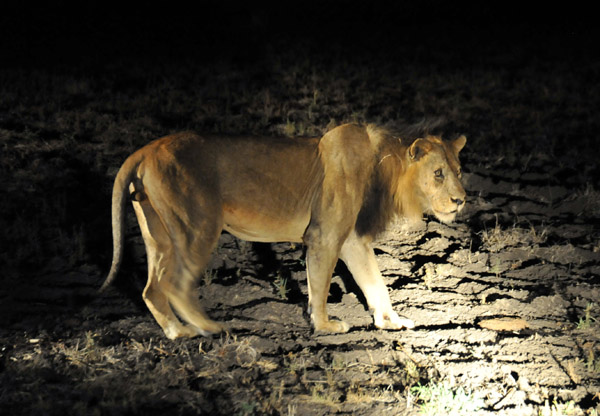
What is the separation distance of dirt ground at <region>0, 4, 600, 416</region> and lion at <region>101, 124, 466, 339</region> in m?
0.24

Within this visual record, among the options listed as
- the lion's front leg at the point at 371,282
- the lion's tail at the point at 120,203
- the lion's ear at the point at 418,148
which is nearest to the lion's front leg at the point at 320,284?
the lion's front leg at the point at 371,282

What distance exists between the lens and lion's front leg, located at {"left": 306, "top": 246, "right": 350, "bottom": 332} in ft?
15.9

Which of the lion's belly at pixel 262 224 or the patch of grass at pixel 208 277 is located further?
the patch of grass at pixel 208 277

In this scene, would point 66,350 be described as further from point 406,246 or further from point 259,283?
point 406,246

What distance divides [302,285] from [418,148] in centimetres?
169

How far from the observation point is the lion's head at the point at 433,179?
5.00 m

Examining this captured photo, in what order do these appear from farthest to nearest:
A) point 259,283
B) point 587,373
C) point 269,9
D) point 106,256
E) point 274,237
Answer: point 269,9, point 106,256, point 259,283, point 274,237, point 587,373

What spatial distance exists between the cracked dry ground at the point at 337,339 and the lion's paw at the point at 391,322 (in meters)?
0.09

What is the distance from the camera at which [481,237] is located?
22.7 feet

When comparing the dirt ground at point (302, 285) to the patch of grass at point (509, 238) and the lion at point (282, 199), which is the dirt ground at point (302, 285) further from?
the lion at point (282, 199)

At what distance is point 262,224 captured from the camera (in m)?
4.93

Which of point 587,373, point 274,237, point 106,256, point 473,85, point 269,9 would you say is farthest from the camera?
point 269,9

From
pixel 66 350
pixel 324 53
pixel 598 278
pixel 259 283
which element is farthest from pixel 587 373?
pixel 324 53

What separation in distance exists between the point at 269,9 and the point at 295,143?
18.4 meters
